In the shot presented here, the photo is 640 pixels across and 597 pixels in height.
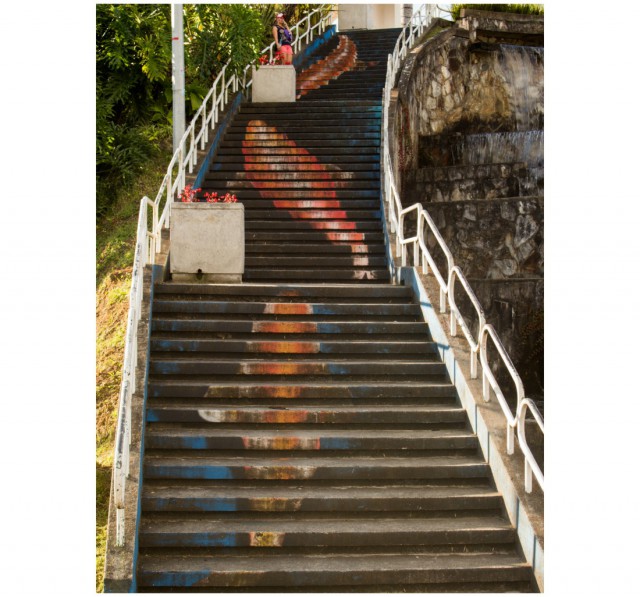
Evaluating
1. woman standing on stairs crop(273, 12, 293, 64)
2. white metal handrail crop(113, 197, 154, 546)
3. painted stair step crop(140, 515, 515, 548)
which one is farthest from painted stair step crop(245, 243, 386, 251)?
woman standing on stairs crop(273, 12, 293, 64)

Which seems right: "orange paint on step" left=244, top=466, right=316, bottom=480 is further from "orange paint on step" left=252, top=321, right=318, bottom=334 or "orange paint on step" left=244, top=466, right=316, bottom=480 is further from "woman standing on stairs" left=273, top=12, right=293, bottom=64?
"woman standing on stairs" left=273, top=12, right=293, bottom=64

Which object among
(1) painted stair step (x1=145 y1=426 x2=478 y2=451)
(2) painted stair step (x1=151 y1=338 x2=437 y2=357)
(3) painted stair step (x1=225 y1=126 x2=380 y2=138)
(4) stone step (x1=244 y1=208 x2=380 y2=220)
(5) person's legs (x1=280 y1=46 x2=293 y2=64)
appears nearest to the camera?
(1) painted stair step (x1=145 y1=426 x2=478 y2=451)

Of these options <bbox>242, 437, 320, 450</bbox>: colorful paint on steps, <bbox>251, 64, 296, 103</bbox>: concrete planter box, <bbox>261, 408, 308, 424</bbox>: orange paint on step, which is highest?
<bbox>251, 64, 296, 103</bbox>: concrete planter box

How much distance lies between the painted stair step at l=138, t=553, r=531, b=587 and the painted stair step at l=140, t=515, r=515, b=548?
0.13 meters

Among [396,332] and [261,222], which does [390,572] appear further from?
[261,222]

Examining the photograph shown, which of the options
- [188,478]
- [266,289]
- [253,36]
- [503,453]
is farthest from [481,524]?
[253,36]

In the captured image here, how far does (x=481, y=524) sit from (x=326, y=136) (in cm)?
990

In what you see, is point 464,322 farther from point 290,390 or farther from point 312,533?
point 312,533

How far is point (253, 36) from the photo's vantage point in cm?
1853

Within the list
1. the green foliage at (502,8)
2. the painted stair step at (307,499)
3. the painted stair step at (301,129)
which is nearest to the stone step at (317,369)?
the painted stair step at (307,499)

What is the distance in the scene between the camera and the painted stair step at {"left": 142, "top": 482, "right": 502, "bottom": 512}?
7.80 m

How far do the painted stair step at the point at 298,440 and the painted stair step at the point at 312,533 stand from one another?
0.84m

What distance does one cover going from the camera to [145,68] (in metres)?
16.6

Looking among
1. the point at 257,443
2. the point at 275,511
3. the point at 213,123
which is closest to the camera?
the point at 275,511
